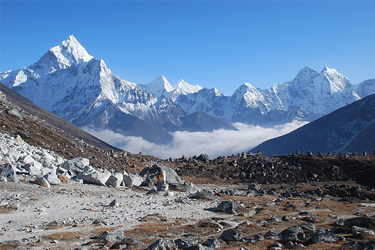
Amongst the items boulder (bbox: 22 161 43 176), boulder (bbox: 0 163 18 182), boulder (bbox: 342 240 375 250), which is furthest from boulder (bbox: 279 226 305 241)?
boulder (bbox: 22 161 43 176)

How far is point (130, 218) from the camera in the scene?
25.8 meters

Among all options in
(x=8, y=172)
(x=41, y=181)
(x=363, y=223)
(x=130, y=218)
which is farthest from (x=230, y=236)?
(x=8, y=172)

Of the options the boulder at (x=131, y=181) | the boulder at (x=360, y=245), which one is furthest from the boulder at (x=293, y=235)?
the boulder at (x=131, y=181)

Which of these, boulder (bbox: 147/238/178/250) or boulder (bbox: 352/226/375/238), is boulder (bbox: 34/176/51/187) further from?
boulder (bbox: 352/226/375/238)

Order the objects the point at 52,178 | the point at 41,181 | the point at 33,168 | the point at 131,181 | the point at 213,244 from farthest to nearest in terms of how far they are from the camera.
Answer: the point at 131,181, the point at 33,168, the point at 52,178, the point at 41,181, the point at 213,244

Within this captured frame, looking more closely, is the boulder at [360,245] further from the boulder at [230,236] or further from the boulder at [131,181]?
the boulder at [131,181]

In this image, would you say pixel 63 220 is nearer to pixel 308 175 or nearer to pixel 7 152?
pixel 7 152

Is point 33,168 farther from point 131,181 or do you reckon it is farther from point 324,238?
point 324,238

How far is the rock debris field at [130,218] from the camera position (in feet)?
62.0

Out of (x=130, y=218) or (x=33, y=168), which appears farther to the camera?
(x=33, y=168)

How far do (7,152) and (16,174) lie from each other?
6.81 m

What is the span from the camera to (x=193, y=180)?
240 feet

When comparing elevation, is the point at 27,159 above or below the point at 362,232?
above

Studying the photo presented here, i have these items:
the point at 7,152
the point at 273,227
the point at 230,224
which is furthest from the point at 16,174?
the point at 273,227
